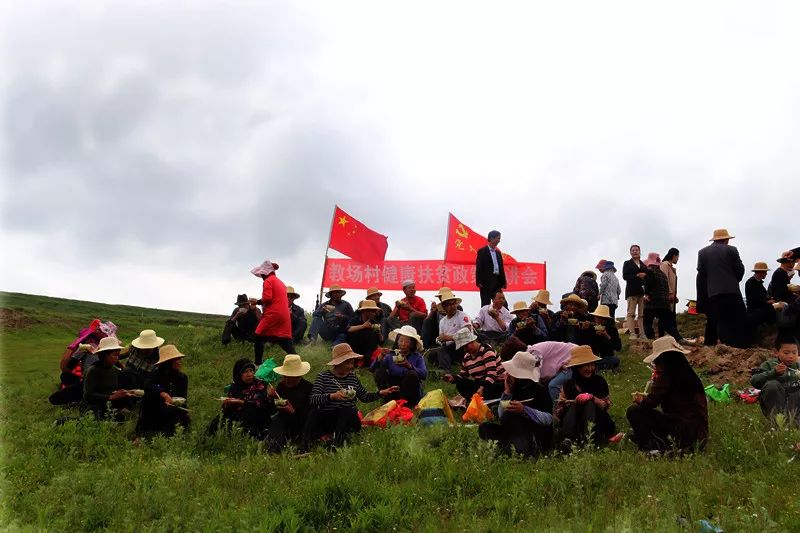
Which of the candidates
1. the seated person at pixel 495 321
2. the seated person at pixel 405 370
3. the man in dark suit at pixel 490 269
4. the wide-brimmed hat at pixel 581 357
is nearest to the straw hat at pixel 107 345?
the seated person at pixel 405 370

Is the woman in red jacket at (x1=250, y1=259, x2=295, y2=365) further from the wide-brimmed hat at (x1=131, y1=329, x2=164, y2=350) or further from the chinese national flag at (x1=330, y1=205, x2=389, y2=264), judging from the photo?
the chinese national flag at (x1=330, y1=205, x2=389, y2=264)

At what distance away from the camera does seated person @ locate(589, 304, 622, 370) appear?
12258 mm

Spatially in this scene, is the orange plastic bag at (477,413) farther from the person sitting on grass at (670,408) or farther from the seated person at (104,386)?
the seated person at (104,386)

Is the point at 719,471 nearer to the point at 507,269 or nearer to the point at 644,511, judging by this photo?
the point at 644,511

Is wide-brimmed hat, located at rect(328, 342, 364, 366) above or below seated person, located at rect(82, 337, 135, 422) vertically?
above

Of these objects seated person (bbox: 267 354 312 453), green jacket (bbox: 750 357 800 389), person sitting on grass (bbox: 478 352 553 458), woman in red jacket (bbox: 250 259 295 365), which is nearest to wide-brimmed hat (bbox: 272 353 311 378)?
seated person (bbox: 267 354 312 453)

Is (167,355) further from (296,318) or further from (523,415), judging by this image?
(296,318)

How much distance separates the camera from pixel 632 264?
15914 mm

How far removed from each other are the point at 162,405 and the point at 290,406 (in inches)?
81.4

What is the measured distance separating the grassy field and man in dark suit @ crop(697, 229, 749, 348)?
4514mm

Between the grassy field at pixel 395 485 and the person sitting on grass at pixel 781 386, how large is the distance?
0.85ft

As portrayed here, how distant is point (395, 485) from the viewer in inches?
249

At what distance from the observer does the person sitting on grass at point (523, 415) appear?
24.9ft

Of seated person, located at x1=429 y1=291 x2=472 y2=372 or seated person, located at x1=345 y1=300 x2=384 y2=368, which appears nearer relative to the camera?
seated person, located at x1=429 y1=291 x2=472 y2=372
